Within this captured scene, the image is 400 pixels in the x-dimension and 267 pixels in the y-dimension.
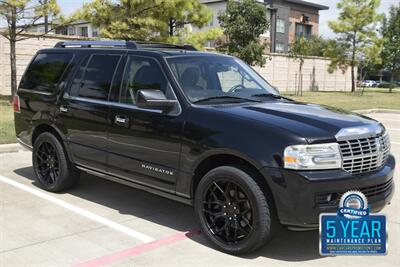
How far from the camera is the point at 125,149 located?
516 cm

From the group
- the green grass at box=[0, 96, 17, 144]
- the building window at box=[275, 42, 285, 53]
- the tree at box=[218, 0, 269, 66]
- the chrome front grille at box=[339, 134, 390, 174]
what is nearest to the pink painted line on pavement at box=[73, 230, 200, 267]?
the chrome front grille at box=[339, 134, 390, 174]

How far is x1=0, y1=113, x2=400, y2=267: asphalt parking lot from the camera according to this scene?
421cm

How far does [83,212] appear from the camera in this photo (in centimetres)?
550

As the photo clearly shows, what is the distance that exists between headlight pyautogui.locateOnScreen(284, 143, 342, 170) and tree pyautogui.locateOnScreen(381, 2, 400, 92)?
39.5 meters

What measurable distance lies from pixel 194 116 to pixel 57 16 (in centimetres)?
1456

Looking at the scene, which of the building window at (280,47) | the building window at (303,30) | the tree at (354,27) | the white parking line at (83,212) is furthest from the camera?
the building window at (303,30)

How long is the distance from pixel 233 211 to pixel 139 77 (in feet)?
6.13

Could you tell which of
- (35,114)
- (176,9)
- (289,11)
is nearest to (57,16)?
(176,9)

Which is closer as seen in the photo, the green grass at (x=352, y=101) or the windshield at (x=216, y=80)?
the windshield at (x=216, y=80)

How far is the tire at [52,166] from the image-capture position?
605cm

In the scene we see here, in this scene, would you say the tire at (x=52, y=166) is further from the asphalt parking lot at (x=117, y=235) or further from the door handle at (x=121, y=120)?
the door handle at (x=121, y=120)

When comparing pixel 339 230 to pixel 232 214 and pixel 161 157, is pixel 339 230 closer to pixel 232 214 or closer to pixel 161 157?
pixel 232 214

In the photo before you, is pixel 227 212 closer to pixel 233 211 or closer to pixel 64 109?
pixel 233 211

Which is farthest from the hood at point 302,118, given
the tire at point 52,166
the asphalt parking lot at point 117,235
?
the tire at point 52,166
